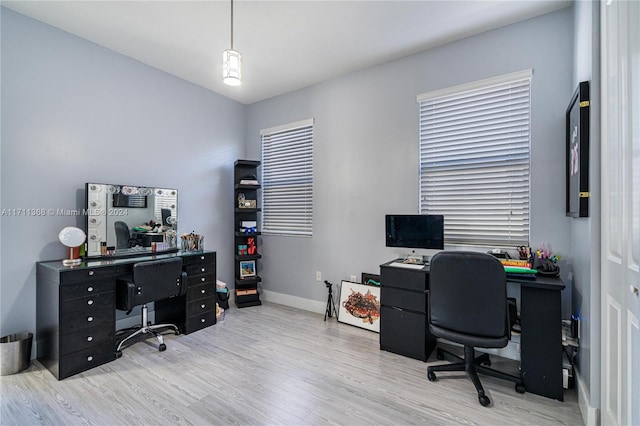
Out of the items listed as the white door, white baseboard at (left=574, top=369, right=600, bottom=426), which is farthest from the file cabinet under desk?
the white door

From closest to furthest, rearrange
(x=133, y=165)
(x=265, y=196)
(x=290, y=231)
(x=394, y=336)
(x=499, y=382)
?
(x=499, y=382), (x=394, y=336), (x=133, y=165), (x=290, y=231), (x=265, y=196)

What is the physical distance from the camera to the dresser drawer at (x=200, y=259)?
10.0 ft

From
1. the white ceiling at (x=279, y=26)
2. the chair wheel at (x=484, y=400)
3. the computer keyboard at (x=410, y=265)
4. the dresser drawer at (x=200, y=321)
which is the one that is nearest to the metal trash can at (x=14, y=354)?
the dresser drawer at (x=200, y=321)

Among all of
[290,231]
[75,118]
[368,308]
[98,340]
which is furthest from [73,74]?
[368,308]

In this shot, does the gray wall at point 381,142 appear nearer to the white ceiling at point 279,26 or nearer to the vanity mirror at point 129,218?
the white ceiling at point 279,26

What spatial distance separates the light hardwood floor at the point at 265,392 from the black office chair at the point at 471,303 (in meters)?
0.22

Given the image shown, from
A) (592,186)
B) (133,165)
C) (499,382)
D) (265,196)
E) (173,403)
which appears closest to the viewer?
(592,186)

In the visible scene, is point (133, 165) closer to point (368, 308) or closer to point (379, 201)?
point (379, 201)

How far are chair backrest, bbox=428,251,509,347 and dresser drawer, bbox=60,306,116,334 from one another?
2.66m

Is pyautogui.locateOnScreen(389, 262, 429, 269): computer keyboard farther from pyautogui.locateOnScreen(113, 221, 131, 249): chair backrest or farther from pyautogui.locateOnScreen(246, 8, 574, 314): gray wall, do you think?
pyautogui.locateOnScreen(113, 221, 131, 249): chair backrest

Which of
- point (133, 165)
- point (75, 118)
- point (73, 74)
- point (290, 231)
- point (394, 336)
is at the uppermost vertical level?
point (73, 74)

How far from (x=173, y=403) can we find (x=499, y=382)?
7.73ft

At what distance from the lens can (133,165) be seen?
3.12m

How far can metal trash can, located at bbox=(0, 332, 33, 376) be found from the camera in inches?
85.2
